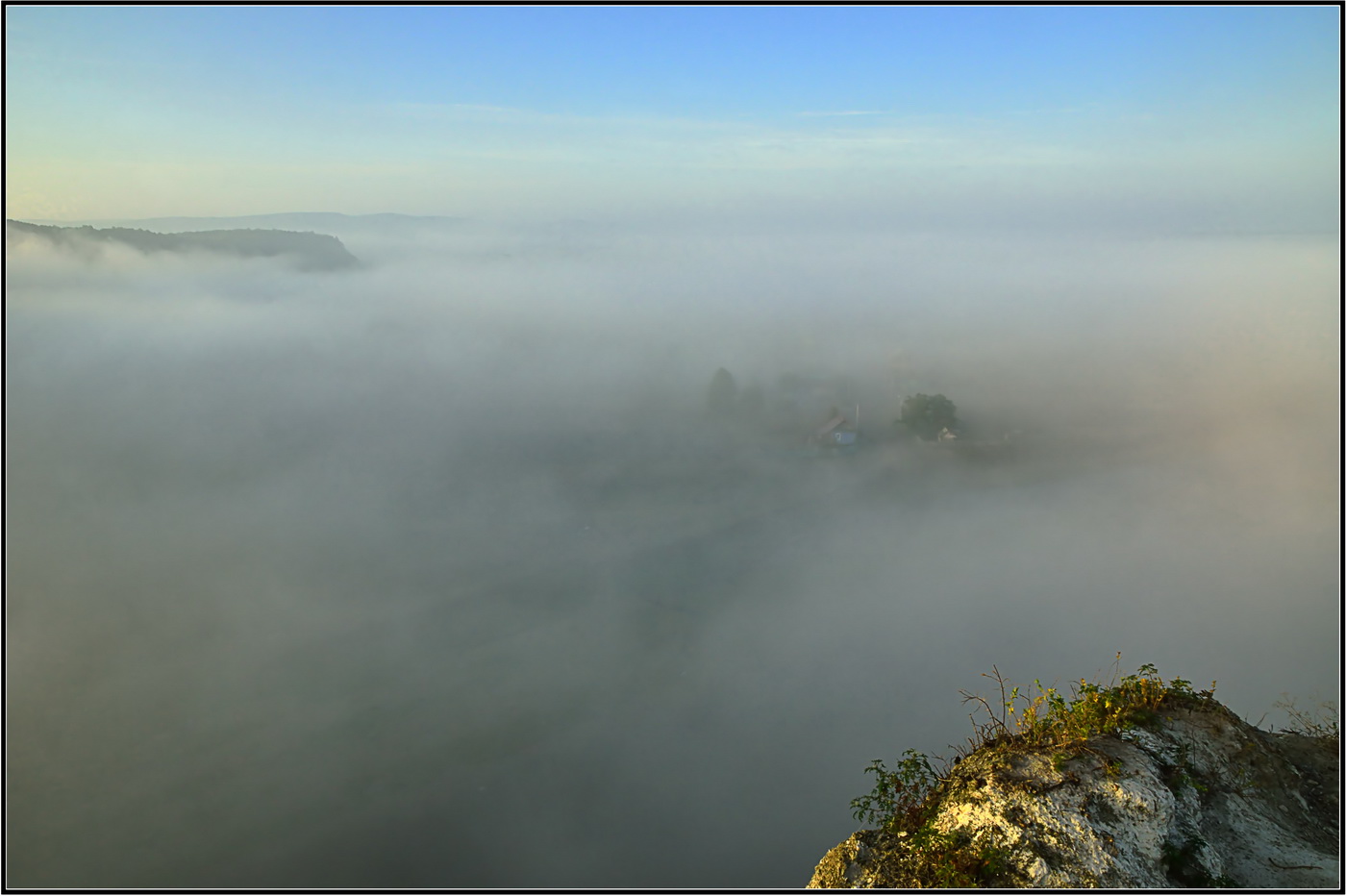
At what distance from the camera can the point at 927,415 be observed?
141 metres

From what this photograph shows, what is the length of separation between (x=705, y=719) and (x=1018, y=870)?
89964mm

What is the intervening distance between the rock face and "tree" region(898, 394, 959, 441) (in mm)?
127606

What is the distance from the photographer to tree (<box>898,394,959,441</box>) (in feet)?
436

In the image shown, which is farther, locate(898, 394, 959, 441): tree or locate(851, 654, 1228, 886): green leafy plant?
locate(898, 394, 959, 441): tree

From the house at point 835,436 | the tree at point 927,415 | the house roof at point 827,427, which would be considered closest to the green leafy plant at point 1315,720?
the tree at point 927,415

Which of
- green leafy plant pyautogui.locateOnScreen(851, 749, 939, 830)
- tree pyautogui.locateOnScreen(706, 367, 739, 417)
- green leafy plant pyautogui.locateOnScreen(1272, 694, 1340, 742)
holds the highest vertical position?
tree pyautogui.locateOnScreen(706, 367, 739, 417)

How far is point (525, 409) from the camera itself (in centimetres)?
19762

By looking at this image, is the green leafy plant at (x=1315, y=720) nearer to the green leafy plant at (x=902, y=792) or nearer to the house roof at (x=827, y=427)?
the green leafy plant at (x=902, y=792)

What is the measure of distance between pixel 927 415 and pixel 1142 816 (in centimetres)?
13955

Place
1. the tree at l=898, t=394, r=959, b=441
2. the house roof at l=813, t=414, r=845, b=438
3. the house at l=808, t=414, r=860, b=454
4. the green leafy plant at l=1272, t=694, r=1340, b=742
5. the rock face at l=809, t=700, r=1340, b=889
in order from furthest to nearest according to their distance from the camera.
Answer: the house roof at l=813, t=414, r=845, b=438, the house at l=808, t=414, r=860, b=454, the tree at l=898, t=394, r=959, b=441, the green leafy plant at l=1272, t=694, r=1340, b=742, the rock face at l=809, t=700, r=1340, b=889

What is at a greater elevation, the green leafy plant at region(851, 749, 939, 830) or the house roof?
the house roof

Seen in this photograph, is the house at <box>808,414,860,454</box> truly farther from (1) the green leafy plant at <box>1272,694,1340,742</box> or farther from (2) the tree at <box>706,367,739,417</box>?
(1) the green leafy plant at <box>1272,694,1340,742</box>

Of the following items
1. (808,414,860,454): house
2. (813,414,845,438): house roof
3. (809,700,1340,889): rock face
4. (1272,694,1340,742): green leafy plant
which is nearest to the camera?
(809,700,1340,889): rock face

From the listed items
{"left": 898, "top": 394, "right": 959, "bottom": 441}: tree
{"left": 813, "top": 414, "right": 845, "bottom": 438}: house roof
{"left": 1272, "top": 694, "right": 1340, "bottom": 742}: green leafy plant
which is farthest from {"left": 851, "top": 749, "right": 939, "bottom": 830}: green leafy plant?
{"left": 813, "top": 414, "right": 845, "bottom": 438}: house roof
